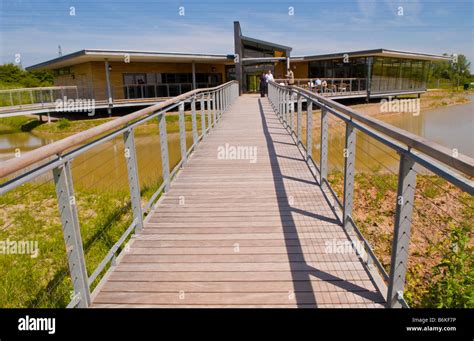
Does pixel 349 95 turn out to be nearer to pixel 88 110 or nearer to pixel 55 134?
pixel 88 110

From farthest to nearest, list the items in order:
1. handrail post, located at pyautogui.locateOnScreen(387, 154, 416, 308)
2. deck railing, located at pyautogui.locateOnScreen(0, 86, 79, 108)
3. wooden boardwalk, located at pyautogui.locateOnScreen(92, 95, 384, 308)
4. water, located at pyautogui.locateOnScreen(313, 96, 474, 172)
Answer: deck railing, located at pyautogui.locateOnScreen(0, 86, 79, 108)
water, located at pyautogui.locateOnScreen(313, 96, 474, 172)
wooden boardwalk, located at pyautogui.locateOnScreen(92, 95, 384, 308)
handrail post, located at pyautogui.locateOnScreen(387, 154, 416, 308)

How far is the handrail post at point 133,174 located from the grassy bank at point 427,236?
96.1 inches

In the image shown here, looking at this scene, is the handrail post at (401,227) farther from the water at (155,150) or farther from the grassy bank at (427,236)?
the water at (155,150)

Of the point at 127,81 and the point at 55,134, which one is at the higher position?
the point at 127,81

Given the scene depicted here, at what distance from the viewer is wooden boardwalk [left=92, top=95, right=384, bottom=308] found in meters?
2.57

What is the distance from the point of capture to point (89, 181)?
9.36m

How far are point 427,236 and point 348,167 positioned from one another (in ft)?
15.3

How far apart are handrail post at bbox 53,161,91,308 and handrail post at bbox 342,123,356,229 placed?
217 cm

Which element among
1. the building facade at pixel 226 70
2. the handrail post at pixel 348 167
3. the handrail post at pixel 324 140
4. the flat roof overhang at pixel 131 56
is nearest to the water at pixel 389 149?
the building facade at pixel 226 70

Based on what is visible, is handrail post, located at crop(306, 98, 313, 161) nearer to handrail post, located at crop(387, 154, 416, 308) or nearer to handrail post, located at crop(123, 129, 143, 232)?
handrail post, located at crop(123, 129, 143, 232)

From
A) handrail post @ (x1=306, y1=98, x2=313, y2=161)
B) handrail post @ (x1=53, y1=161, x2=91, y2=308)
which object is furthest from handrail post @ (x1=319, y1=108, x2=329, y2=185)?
handrail post @ (x1=53, y1=161, x2=91, y2=308)

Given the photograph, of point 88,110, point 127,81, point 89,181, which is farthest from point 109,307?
point 127,81
